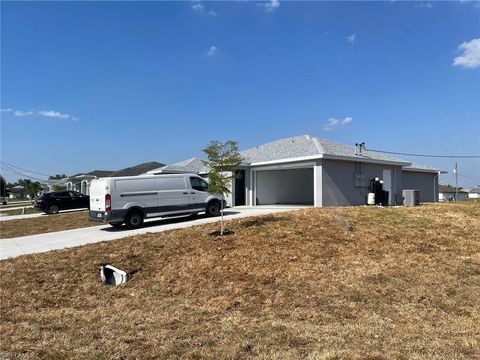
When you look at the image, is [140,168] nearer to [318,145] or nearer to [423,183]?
[318,145]

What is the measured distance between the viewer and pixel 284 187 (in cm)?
2850

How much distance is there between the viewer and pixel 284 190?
28.5 meters

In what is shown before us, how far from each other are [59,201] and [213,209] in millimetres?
16755

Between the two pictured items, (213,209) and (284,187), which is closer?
(213,209)

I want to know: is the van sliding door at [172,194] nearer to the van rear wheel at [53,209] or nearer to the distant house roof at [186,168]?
the distant house roof at [186,168]

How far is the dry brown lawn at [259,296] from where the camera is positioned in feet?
16.5

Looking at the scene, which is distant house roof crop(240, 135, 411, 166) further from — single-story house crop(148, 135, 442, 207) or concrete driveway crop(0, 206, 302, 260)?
concrete driveway crop(0, 206, 302, 260)

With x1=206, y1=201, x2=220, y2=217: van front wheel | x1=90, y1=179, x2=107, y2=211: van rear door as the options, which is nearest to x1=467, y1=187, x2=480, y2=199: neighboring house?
x1=206, y1=201, x2=220, y2=217: van front wheel

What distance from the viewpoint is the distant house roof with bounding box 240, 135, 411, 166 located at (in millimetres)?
21913

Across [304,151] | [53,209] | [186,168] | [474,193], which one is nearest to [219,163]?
[304,151]

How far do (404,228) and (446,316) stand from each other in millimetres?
6895

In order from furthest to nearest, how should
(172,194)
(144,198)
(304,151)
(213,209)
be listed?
1. (304,151)
2. (213,209)
3. (172,194)
4. (144,198)

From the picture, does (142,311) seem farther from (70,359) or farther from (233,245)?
(233,245)

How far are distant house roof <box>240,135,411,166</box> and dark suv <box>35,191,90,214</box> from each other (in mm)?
13026
